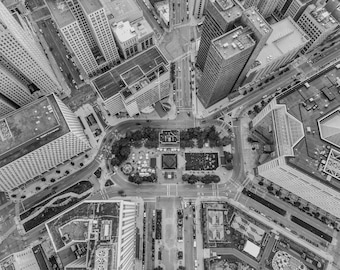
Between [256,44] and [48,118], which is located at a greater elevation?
[256,44]

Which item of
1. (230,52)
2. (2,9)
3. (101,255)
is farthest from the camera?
(230,52)

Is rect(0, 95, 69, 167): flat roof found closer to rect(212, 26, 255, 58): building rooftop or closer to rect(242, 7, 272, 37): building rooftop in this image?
rect(212, 26, 255, 58): building rooftop

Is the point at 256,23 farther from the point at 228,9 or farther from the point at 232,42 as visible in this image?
the point at 232,42

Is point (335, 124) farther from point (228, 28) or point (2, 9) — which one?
point (2, 9)

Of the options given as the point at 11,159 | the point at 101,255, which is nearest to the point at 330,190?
the point at 101,255

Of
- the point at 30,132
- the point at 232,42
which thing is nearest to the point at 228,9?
the point at 232,42
